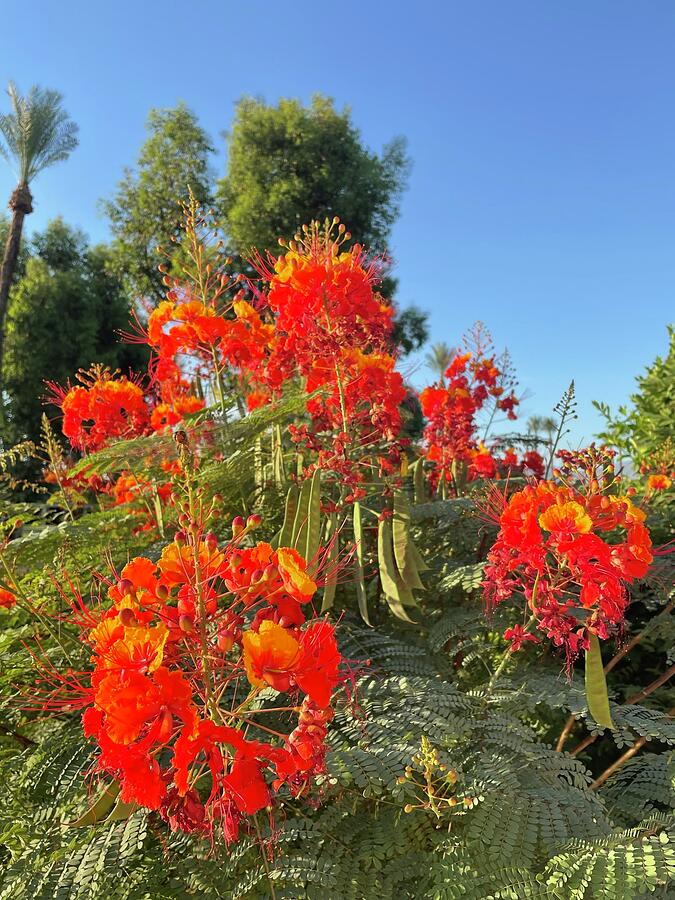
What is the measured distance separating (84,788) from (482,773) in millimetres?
1001

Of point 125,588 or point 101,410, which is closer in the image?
point 125,588

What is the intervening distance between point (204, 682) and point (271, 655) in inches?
5.9

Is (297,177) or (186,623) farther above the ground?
(297,177)

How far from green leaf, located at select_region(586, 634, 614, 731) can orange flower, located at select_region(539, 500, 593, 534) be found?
1.04ft

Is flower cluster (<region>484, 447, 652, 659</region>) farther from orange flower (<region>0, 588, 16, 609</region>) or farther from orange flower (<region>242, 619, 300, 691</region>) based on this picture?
orange flower (<region>0, 588, 16, 609</region>)

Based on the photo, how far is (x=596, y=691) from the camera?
1.60 metres

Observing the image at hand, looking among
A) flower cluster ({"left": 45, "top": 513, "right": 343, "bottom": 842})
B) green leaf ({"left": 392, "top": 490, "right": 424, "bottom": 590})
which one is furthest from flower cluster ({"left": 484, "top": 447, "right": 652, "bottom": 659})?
flower cluster ({"left": 45, "top": 513, "right": 343, "bottom": 842})

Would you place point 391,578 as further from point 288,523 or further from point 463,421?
point 463,421

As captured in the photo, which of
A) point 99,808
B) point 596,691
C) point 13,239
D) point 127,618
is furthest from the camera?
point 13,239

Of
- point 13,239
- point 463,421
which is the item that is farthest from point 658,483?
point 13,239

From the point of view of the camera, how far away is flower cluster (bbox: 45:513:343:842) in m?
0.98

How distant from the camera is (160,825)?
158 cm

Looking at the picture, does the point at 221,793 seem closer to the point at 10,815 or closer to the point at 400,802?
the point at 400,802

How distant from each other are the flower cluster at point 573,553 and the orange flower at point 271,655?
86cm
